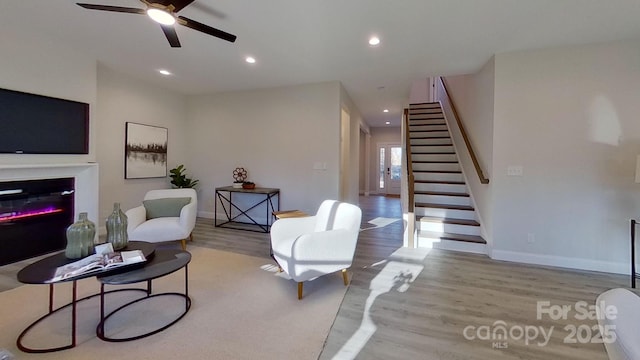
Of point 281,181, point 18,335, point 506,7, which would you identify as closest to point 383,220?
point 281,181

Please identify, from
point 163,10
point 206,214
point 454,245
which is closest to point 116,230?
point 163,10

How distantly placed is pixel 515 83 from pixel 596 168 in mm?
1349

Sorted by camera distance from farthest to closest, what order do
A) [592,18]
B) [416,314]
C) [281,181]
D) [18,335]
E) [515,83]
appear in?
[281,181], [515,83], [592,18], [416,314], [18,335]

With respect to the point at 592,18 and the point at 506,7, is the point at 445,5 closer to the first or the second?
the point at 506,7

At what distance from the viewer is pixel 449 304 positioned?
233 cm

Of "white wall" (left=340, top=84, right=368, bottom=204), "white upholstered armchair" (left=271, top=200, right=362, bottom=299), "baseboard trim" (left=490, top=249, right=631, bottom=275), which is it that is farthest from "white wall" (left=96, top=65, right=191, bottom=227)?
"baseboard trim" (left=490, top=249, right=631, bottom=275)

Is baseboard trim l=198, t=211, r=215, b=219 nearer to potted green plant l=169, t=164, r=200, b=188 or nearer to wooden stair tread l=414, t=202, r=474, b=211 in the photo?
potted green plant l=169, t=164, r=200, b=188

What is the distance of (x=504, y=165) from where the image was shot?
343cm

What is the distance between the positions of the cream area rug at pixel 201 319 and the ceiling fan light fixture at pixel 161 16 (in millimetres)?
2439

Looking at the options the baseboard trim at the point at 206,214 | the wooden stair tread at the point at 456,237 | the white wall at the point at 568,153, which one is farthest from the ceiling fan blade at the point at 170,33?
the wooden stair tread at the point at 456,237

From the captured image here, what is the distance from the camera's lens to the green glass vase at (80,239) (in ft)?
6.63

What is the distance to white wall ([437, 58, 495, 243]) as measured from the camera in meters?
3.60

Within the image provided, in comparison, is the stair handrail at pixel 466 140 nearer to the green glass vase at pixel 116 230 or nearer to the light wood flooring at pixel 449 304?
the light wood flooring at pixel 449 304

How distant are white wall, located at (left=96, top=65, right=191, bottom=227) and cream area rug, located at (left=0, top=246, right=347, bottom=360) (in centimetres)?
226
